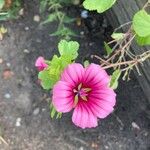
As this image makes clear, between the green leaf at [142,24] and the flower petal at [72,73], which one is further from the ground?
the green leaf at [142,24]

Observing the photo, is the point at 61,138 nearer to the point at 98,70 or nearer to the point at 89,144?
the point at 89,144

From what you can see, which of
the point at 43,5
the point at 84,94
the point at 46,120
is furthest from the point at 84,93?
the point at 43,5

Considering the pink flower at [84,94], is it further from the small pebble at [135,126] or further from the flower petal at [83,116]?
the small pebble at [135,126]

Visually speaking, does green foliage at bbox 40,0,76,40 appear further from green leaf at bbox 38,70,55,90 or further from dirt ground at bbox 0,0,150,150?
green leaf at bbox 38,70,55,90

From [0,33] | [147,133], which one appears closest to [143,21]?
[147,133]

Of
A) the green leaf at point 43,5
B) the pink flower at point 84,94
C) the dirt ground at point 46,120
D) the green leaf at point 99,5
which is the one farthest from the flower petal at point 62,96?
A: the green leaf at point 43,5

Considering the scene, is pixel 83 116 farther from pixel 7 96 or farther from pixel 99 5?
pixel 7 96

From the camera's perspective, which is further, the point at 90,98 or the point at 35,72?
the point at 35,72

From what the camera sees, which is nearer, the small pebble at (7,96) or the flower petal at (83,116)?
the flower petal at (83,116)
